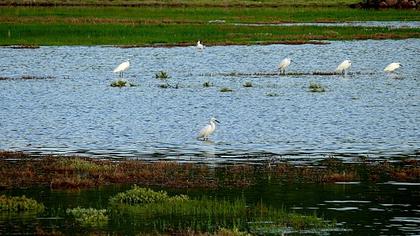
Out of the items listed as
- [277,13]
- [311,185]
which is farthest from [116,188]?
[277,13]

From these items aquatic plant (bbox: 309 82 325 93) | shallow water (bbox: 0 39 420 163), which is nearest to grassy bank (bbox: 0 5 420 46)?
shallow water (bbox: 0 39 420 163)

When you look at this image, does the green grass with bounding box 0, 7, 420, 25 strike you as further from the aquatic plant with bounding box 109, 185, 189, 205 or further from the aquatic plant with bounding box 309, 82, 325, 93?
the aquatic plant with bounding box 109, 185, 189, 205

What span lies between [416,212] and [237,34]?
51306 millimetres

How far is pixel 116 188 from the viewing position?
75.0 feet

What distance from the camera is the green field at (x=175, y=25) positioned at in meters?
69.1

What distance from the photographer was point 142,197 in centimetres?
2078

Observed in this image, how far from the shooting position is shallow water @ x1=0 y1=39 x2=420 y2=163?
Result: 29.7 meters

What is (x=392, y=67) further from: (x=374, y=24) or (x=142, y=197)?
(x=142, y=197)

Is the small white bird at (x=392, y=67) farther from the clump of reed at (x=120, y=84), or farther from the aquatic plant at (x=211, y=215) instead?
the aquatic plant at (x=211, y=215)

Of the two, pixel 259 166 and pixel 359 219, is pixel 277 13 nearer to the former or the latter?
pixel 259 166

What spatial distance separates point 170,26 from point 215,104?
117ft

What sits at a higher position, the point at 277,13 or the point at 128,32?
the point at 277,13

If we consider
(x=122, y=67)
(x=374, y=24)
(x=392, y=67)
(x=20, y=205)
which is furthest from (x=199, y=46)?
(x=20, y=205)

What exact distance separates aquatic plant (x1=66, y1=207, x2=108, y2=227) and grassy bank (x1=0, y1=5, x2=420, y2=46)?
47638mm
